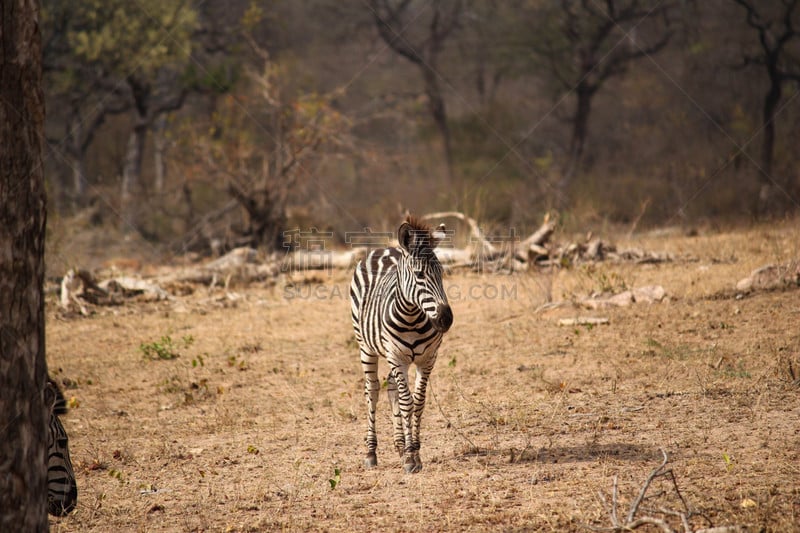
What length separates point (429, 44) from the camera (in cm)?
2677

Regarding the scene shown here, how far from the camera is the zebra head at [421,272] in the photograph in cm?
479

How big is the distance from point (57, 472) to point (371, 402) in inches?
85.7

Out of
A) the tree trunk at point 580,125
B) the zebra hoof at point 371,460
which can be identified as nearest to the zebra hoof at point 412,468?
the zebra hoof at point 371,460

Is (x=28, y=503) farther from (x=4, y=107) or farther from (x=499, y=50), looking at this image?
(x=499, y=50)

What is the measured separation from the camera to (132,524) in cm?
464

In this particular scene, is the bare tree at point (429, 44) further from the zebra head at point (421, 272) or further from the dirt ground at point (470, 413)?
the zebra head at point (421, 272)

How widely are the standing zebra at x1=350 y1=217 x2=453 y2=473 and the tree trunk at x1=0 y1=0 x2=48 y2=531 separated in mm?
2260

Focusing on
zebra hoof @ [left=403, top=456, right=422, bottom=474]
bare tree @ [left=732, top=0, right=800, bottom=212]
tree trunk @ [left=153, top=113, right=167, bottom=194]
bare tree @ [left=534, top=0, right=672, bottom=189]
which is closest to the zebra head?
zebra hoof @ [left=403, top=456, right=422, bottom=474]

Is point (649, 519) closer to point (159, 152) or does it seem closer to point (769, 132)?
point (769, 132)

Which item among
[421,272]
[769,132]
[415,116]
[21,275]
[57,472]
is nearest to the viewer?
[21,275]

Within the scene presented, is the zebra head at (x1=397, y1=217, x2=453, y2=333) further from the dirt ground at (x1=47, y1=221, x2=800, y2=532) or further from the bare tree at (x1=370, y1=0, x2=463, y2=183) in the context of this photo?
the bare tree at (x1=370, y1=0, x2=463, y2=183)

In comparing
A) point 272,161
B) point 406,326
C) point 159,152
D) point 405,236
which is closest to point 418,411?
point 406,326

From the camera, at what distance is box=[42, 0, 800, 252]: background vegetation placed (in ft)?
57.7

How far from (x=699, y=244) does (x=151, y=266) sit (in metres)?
10.6
